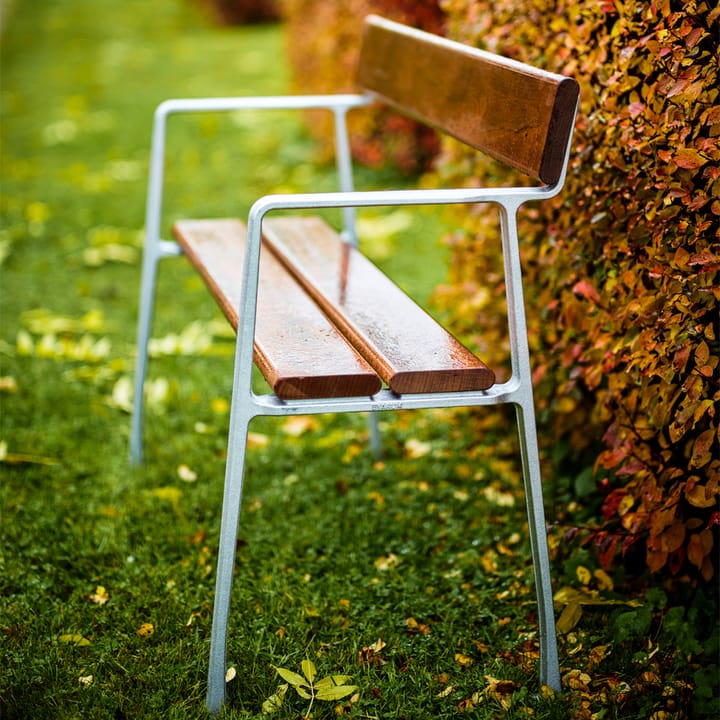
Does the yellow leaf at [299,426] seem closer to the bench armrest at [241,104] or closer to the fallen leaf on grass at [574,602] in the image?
the bench armrest at [241,104]

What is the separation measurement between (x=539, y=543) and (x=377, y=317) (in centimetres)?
58

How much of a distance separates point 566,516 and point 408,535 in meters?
0.41

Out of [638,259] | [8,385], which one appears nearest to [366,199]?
[638,259]

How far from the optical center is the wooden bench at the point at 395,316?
72.7 inches

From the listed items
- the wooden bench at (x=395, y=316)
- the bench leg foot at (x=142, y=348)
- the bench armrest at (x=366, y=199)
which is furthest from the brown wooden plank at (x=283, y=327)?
the bench armrest at (x=366, y=199)

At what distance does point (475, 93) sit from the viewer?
2348mm

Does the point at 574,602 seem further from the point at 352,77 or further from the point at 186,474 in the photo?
the point at 352,77

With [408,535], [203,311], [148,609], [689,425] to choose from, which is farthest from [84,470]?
[689,425]

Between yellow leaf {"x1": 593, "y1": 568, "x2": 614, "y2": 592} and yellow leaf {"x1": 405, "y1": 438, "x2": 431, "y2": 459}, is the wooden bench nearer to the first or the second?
yellow leaf {"x1": 593, "y1": 568, "x2": 614, "y2": 592}

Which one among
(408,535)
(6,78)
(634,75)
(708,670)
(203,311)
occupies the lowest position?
(6,78)

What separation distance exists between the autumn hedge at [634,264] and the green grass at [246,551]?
10.1 inches

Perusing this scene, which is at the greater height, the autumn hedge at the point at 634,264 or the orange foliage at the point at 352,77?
the autumn hedge at the point at 634,264

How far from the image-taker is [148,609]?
236 cm

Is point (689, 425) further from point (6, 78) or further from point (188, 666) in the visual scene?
point (6, 78)
